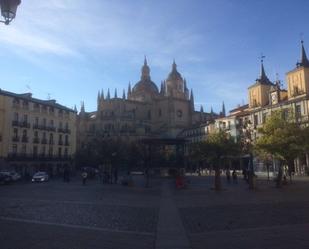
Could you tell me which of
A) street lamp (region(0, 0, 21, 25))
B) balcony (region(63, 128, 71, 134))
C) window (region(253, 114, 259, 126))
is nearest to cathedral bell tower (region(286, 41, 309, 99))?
window (region(253, 114, 259, 126))

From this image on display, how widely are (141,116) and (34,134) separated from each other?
56.3m

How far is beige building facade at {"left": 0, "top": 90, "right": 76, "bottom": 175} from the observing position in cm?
6316

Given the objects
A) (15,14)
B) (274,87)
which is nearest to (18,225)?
(15,14)

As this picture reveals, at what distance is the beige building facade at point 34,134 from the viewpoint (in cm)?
6316

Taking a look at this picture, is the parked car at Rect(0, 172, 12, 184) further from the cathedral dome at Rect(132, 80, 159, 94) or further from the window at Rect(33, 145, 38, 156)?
the cathedral dome at Rect(132, 80, 159, 94)

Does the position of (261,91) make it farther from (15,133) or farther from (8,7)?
(8,7)

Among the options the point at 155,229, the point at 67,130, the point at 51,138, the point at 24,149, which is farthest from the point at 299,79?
the point at 155,229

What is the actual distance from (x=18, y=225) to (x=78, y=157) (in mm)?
74144

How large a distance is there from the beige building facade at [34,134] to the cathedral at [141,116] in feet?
100

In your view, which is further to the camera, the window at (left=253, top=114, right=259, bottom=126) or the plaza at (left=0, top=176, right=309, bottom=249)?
the window at (left=253, top=114, right=259, bottom=126)

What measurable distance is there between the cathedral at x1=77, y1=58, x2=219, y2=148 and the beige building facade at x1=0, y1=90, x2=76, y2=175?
3060 centimetres

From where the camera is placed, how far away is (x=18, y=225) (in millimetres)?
11625

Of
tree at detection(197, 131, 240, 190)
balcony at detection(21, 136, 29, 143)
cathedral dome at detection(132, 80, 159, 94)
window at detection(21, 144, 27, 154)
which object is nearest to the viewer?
tree at detection(197, 131, 240, 190)

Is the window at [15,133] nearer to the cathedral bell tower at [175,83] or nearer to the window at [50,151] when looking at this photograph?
the window at [50,151]
